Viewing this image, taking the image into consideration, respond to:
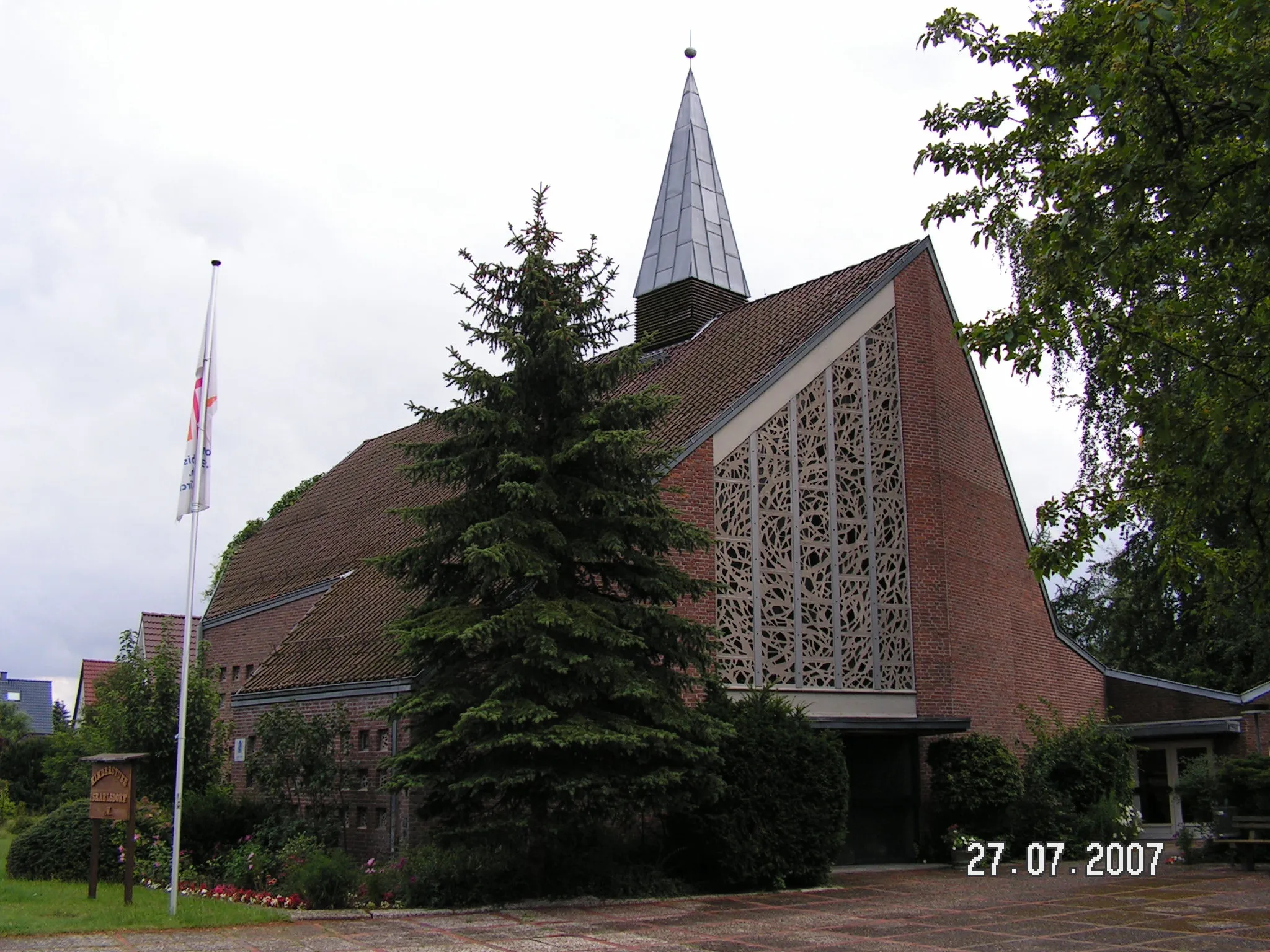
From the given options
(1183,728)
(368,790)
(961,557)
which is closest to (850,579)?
(961,557)

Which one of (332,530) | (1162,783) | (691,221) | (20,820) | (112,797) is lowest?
(20,820)

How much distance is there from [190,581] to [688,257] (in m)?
15.8

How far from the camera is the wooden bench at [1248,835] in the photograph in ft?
53.5

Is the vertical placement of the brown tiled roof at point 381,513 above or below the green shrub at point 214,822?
above

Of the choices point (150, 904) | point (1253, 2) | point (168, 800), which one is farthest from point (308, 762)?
point (1253, 2)

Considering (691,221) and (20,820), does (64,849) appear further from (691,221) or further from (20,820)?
(691,221)

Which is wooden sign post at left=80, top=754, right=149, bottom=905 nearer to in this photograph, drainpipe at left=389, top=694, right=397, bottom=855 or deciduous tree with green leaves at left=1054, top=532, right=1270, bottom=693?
drainpipe at left=389, top=694, right=397, bottom=855

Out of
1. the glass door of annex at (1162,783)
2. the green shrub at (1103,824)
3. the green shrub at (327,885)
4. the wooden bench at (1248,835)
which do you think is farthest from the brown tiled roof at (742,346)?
the glass door of annex at (1162,783)

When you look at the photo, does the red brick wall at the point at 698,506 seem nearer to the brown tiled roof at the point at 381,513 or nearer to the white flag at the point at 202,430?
the brown tiled roof at the point at 381,513

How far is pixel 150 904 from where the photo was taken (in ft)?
40.6

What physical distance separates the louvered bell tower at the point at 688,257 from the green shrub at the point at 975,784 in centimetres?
1060

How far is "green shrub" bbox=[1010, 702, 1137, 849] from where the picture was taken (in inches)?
746

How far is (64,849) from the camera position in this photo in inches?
620
